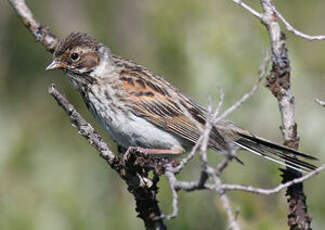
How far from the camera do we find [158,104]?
7.41 metres

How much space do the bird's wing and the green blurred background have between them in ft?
2.73

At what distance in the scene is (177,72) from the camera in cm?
980

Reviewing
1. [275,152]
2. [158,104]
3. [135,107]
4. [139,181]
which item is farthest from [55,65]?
[275,152]

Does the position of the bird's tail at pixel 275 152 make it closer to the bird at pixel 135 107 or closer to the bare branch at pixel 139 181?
the bird at pixel 135 107

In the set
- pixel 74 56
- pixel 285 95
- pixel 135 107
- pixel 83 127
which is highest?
pixel 74 56

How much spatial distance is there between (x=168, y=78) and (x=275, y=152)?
3659 mm

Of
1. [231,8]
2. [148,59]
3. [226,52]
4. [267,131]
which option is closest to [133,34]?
[148,59]

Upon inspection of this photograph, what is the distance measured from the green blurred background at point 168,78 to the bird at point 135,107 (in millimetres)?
818

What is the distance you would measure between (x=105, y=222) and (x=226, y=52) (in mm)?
2312

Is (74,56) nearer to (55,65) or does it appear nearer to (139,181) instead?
(55,65)

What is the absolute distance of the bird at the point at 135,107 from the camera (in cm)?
692

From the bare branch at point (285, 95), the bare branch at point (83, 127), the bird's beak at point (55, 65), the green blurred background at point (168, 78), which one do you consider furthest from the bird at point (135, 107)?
the bare branch at point (83, 127)

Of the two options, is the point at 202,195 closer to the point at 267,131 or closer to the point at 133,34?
the point at 267,131

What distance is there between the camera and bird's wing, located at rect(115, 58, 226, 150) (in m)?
7.15
